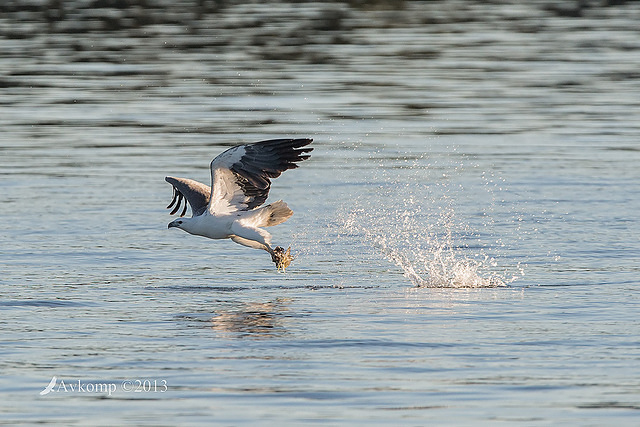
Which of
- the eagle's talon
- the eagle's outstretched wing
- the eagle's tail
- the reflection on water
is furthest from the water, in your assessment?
the eagle's outstretched wing

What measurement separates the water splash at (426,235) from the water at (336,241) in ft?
0.14

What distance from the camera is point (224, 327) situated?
1037 centimetres

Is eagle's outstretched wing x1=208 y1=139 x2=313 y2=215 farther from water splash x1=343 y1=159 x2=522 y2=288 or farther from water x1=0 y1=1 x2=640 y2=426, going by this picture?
water splash x1=343 y1=159 x2=522 y2=288

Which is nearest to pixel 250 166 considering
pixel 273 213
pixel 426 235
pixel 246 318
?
pixel 273 213

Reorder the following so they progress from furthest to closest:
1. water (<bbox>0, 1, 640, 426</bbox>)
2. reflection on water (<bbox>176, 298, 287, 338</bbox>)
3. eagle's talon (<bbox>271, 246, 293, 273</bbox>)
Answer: eagle's talon (<bbox>271, 246, 293, 273</bbox>)
reflection on water (<bbox>176, 298, 287, 338</bbox>)
water (<bbox>0, 1, 640, 426</bbox>)

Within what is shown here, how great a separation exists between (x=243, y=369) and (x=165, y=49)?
21.0 m

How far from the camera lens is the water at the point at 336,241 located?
860cm

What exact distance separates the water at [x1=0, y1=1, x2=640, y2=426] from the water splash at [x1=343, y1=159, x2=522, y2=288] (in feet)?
0.14

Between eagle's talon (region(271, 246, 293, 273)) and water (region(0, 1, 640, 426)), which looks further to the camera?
eagle's talon (region(271, 246, 293, 273))

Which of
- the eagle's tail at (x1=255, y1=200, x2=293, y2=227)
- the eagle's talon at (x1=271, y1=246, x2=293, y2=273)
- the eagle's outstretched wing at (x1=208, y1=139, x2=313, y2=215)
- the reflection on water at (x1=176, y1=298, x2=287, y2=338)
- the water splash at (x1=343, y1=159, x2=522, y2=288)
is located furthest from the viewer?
the water splash at (x1=343, y1=159, x2=522, y2=288)

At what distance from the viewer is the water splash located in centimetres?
1221

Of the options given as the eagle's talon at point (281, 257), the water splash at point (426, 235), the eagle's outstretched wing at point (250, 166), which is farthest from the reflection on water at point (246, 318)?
the water splash at point (426, 235)

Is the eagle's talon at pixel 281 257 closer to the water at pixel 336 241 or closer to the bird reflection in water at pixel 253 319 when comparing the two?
the water at pixel 336 241

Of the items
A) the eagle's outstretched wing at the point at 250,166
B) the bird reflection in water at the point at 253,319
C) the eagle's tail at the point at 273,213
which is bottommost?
the bird reflection in water at the point at 253,319
